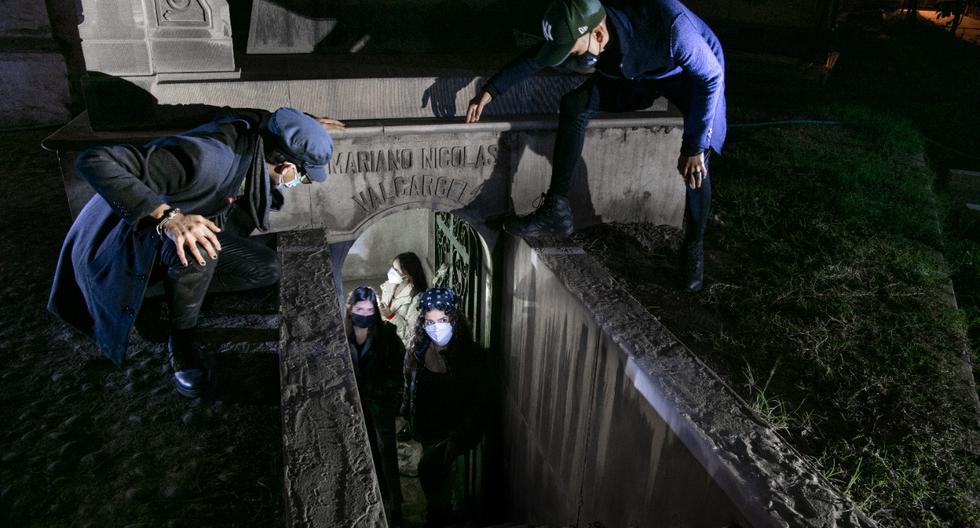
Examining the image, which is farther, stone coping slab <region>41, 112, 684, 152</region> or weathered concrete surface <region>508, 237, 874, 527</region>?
stone coping slab <region>41, 112, 684, 152</region>

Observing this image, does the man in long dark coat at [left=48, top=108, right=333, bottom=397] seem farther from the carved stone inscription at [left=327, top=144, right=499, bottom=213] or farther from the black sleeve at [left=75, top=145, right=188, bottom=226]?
the carved stone inscription at [left=327, top=144, right=499, bottom=213]

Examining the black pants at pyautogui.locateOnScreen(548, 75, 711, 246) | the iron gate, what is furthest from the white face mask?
the black pants at pyautogui.locateOnScreen(548, 75, 711, 246)

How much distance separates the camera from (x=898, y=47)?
17.1 m

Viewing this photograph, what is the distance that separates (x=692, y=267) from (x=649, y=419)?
5.63 feet

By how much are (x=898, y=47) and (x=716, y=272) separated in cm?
1633

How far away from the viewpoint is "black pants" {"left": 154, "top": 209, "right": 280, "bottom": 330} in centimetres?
322

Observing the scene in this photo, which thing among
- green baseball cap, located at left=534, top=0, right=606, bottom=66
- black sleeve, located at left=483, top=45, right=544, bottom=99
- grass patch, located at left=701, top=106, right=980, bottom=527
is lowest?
grass patch, located at left=701, top=106, right=980, bottom=527

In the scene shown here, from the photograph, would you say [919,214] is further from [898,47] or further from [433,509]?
[898,47]

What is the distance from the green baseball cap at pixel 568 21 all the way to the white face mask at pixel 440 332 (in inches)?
119

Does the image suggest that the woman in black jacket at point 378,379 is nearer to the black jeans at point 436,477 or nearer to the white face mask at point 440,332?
the black jeans at point 436,477

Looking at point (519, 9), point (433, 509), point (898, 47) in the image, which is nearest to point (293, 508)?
point (433, 509)

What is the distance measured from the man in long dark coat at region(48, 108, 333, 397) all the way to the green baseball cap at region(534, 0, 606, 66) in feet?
4.79

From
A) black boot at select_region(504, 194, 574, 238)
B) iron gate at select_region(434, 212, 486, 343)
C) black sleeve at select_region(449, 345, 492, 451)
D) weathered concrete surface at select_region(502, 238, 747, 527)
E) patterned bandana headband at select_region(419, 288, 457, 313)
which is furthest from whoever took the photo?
iron gate at select_region(434, 212, 486, 343)

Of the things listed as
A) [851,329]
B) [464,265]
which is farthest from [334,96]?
[851,329]
